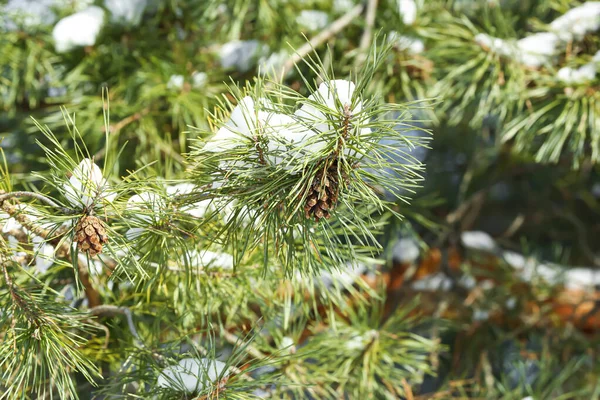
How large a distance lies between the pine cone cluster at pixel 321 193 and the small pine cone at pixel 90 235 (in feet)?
0.41

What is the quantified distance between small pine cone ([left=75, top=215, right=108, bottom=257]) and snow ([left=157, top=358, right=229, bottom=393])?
105 millimetres

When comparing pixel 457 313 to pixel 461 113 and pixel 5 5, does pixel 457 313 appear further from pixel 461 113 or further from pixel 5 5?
pixel 5 5

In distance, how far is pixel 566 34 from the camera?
721 mm

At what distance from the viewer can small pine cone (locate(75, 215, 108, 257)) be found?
37 cm

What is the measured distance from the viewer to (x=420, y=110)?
2.81ft

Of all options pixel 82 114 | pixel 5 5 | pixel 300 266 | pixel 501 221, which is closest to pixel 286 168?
pixel 300 266

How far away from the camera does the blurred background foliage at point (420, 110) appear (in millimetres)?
698

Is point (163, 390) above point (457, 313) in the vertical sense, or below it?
above

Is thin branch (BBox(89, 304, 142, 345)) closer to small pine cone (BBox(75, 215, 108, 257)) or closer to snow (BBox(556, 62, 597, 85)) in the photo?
small pine cone (BBox(75, 215, 108, 257))

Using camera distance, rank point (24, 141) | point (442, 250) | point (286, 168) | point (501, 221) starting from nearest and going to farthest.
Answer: point (286, 168) → point (24, 141) → point (442, 250) → point (501, 221)

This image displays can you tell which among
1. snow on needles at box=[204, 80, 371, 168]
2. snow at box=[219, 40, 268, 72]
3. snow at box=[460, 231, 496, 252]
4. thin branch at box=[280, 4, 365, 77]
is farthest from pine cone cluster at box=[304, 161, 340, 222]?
snow at box=[460, 231, 496, 252]

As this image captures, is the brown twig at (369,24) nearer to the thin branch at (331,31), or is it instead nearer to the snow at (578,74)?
the thin branch at (331,31)

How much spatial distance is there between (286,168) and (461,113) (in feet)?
1.63

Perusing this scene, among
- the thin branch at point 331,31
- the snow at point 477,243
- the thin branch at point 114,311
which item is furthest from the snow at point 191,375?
the snow at point 477,243
